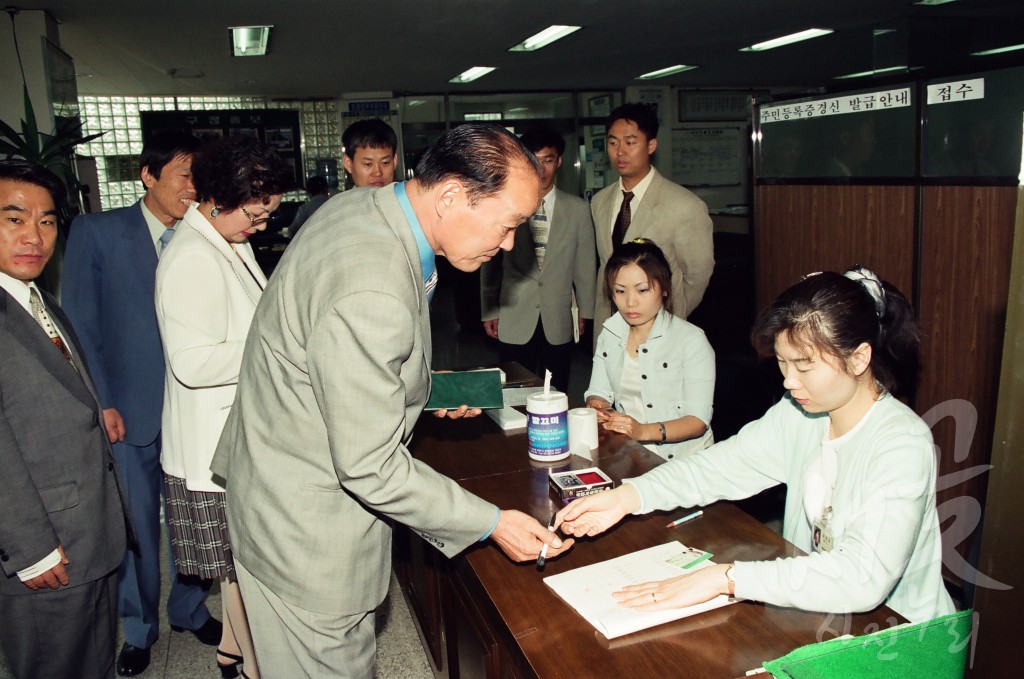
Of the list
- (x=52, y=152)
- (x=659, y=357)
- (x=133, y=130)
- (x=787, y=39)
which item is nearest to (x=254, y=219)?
(x=659, y=357)

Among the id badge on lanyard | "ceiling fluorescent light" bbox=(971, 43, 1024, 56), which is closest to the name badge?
the id badge on lanyard

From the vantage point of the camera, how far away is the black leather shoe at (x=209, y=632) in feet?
8.75

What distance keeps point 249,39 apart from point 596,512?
630 cm

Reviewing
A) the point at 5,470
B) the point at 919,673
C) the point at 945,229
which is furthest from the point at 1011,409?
the point at 945,229

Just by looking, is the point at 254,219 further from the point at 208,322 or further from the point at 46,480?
the point at 46,480

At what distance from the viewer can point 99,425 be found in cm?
186

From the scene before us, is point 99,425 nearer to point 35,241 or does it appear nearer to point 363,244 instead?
point 35,241

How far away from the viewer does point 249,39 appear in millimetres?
6582

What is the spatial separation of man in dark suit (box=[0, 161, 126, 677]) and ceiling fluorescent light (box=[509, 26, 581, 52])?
A: 5565mm

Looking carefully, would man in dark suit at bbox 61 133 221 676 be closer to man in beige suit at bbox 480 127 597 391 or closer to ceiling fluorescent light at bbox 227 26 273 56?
man in beige suit at bbox 480 127 597 391

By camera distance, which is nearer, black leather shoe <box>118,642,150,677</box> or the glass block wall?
black leather shoe <box>118,642,150,677</box>

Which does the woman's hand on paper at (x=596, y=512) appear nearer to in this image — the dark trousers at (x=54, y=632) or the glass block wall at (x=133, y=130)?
the dark trousers at (x=54, y=632)

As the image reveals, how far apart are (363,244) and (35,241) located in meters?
1.08

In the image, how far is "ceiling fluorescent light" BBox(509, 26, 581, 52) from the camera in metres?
6.69
